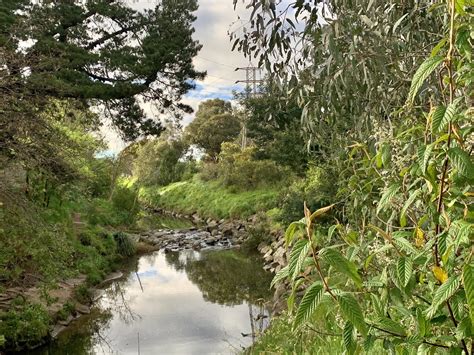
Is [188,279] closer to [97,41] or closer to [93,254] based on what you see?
[93,254]

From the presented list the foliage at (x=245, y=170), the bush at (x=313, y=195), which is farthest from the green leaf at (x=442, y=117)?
the foliage at (x=245, y=170)

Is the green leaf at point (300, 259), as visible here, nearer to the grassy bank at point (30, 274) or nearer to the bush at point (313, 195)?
the grassy bank at point (30, 274)

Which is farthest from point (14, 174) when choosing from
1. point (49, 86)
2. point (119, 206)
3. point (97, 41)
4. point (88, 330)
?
point (119, 206)

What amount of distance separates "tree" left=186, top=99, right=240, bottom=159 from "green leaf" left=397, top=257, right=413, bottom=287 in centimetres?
3652

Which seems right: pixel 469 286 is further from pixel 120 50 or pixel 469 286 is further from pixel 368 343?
pixel 120 50

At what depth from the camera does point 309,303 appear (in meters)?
1.03

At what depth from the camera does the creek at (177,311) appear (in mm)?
8117

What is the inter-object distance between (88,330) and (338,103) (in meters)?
7.33

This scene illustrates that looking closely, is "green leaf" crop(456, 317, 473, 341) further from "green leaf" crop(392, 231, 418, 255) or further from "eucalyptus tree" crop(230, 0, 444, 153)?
"eucalyptus tree" crop(230, 0, 444, 153)

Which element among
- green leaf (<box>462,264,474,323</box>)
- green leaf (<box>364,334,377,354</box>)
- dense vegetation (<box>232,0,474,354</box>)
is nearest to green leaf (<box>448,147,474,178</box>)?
dense vegetation (<box>232,0,474,354</box>)

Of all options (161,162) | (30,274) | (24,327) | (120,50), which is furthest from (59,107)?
(161,162)

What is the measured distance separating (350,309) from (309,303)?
0.28 ft

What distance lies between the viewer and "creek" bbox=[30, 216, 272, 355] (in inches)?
320

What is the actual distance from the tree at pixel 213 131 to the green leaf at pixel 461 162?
36628mm
